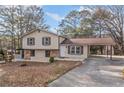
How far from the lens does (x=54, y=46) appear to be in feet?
47.7

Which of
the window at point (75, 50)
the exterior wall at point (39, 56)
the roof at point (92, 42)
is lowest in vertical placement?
the exterior wall at point (39, 56)

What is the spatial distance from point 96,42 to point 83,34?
4134 millimetres

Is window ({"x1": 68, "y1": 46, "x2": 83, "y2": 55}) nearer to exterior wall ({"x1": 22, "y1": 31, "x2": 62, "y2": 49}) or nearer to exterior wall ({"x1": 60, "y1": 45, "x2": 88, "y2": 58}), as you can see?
exterior wall ({"x1": 60, "y1": 45, "x2": 88, "y2": 58})

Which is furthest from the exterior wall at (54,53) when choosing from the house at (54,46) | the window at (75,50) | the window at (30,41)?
the window at (30,41)

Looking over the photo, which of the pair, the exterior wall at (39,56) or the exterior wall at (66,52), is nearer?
the exterior wall at (66,52)

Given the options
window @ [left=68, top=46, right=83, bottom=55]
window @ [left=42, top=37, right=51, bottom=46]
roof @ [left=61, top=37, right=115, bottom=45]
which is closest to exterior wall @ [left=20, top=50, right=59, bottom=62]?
window @ [left=42, top=37, right=51, bottom=46]

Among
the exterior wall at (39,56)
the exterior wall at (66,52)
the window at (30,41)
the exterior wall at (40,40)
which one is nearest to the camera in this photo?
the exterior wall at (66,52)

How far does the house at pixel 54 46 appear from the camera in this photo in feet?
46.6

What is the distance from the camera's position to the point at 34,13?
1628 cm

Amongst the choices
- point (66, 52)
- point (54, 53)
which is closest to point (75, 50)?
point (66, 52)

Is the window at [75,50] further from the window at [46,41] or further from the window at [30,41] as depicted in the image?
the window at [30,41]
